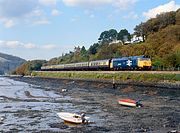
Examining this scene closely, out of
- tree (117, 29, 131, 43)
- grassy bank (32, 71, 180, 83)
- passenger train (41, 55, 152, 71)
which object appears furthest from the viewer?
tree (117, 29, 131, 43)

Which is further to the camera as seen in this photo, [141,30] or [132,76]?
[141,30]

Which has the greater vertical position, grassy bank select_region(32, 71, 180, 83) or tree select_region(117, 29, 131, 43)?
tree select_region(117, 29, 131, 43)

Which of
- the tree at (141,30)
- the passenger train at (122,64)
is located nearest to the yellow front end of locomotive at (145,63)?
the passenger train at (122,64)

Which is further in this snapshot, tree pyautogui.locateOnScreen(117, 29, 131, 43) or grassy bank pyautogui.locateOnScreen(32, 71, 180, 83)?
tree pyautogui.locateOnScreen(117, 29, 131, 43)

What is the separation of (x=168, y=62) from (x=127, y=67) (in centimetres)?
1143

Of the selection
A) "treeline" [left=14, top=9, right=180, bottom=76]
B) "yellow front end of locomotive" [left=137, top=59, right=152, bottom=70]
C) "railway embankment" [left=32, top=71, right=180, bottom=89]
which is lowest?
"railway embankment" [left=32, top=71, right=180, bottom=89]

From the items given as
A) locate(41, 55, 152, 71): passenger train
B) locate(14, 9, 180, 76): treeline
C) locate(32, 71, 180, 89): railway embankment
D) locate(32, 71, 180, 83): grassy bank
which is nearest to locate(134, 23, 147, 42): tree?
locate(14, 9, 180, 76): treeline

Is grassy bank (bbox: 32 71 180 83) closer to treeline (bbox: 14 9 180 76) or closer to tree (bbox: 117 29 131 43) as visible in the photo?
treeline (bbox: 14 9 180 76)

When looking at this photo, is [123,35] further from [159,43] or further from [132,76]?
[132,76]

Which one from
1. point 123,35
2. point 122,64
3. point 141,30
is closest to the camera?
point 122,64

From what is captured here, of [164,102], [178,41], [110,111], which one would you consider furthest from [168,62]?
[110,111]

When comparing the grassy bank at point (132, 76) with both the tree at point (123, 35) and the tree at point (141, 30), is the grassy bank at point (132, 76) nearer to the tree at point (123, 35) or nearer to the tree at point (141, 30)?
the tree at point (141, 30)

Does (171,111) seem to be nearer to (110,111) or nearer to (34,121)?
(110,111)

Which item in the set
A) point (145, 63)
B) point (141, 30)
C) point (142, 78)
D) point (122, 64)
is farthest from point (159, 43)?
point (142, 78)
